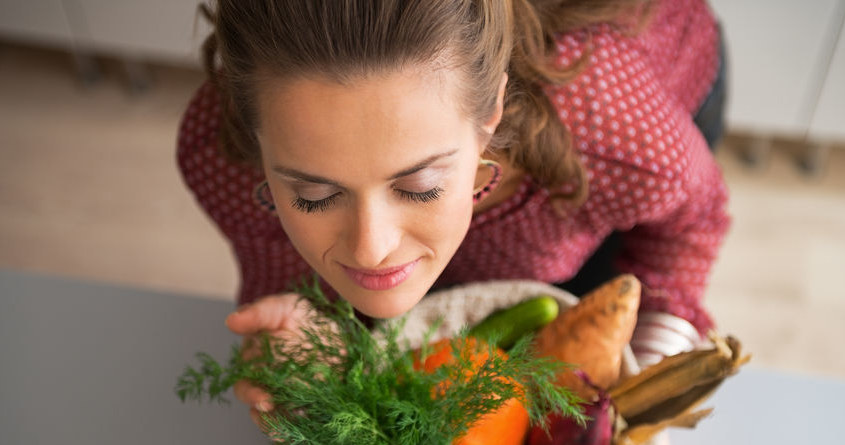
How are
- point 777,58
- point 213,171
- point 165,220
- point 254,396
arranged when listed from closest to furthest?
1. point 254,396
2. point 213,171
3. point 777,58
4. point 165,220

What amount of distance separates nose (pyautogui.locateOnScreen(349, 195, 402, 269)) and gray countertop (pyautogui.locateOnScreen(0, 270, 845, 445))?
0.31 metres

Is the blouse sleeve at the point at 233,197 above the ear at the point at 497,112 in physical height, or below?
below

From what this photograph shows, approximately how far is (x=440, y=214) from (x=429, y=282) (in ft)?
0.34

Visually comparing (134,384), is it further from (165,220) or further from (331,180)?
(165,220)

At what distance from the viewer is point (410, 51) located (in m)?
0.73

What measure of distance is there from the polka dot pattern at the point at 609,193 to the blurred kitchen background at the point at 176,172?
0.76m

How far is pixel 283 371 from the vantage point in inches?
30.8

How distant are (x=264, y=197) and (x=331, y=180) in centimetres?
27

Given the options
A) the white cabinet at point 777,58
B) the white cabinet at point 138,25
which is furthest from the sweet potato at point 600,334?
the white cabinet at point 138,25

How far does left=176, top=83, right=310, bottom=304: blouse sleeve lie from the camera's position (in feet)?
3.46

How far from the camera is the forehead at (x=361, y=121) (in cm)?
70

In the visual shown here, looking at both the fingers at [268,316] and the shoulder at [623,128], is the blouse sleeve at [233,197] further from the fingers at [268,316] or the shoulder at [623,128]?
the shoulder at [623,128]

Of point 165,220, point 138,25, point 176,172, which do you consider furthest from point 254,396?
point 138,25

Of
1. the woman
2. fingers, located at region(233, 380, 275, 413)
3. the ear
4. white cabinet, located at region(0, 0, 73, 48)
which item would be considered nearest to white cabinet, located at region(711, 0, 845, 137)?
the woman
